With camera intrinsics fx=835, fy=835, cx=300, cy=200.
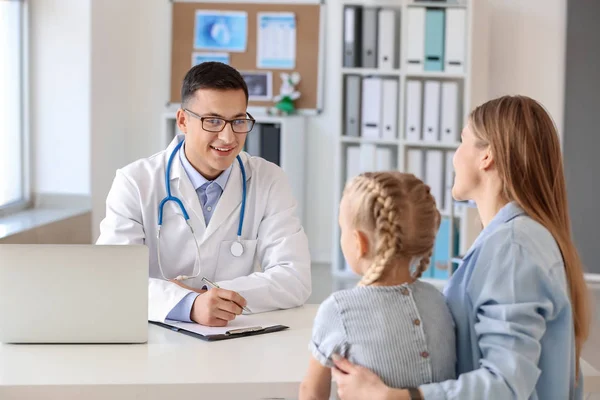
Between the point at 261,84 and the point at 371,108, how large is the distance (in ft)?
2.56

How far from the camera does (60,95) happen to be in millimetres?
4086

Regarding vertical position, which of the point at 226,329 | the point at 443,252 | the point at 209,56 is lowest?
the point at 443,252

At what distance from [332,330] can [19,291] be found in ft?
2.40

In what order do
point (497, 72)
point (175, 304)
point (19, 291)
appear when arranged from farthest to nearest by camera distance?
point (497, 72)
point (175, 304)
point (19, 291)

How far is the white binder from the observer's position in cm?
441

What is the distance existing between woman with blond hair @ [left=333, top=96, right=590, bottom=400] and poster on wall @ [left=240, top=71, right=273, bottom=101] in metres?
3.54

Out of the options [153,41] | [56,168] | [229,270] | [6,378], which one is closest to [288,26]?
[153,41]

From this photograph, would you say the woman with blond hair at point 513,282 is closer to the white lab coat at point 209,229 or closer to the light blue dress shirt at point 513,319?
the light blue dress shirt at point 513,319

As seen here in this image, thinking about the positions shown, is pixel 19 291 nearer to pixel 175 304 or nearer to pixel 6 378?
pixel 6 378

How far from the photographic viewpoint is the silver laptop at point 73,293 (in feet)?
5.49

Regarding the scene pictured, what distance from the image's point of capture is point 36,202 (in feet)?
13.5

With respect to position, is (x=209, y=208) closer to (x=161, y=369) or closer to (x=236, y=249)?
(x=236, y=249)

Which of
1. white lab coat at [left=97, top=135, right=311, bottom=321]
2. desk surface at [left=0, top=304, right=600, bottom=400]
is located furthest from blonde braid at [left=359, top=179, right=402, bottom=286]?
white lab coat at [left=97, top=135, right=311, bottom=321]

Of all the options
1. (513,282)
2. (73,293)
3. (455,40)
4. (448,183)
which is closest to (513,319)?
(513,282)
